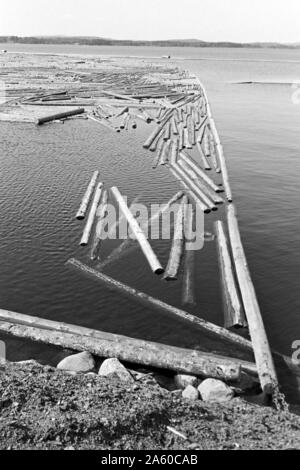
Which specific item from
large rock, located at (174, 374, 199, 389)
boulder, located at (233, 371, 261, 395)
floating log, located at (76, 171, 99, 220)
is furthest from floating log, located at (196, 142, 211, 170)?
large rock, located at (174, 374, 199, 389)

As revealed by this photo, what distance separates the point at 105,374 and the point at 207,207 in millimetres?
13556

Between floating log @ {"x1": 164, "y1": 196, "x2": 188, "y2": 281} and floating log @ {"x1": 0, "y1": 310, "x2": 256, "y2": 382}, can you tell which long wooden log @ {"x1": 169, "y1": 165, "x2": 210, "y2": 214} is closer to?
floating log @ {"x1": 164, "y1": 196, "x2": 188, "y2": 281}

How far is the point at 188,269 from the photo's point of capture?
55.6 feet

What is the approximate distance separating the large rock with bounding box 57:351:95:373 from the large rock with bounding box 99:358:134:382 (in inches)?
16.1

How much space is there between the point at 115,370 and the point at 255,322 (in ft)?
16.1

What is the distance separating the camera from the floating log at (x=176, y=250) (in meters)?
16.4

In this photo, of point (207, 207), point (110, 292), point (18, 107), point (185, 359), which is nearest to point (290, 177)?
point (207, 207)

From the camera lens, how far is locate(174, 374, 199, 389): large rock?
11242 mm

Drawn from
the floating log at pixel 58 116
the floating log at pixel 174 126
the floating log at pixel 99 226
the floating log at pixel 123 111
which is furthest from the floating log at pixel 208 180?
the floating log at pixel 123 111

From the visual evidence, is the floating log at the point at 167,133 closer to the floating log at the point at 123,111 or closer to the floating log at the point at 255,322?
the floating log at the point at 123,111

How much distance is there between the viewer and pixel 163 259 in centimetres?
1777

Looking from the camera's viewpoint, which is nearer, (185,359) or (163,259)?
(185,359)

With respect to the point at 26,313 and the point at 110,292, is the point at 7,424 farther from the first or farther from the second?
the point at 110,292

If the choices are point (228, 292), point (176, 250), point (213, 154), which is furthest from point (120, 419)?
point (213, 154)
